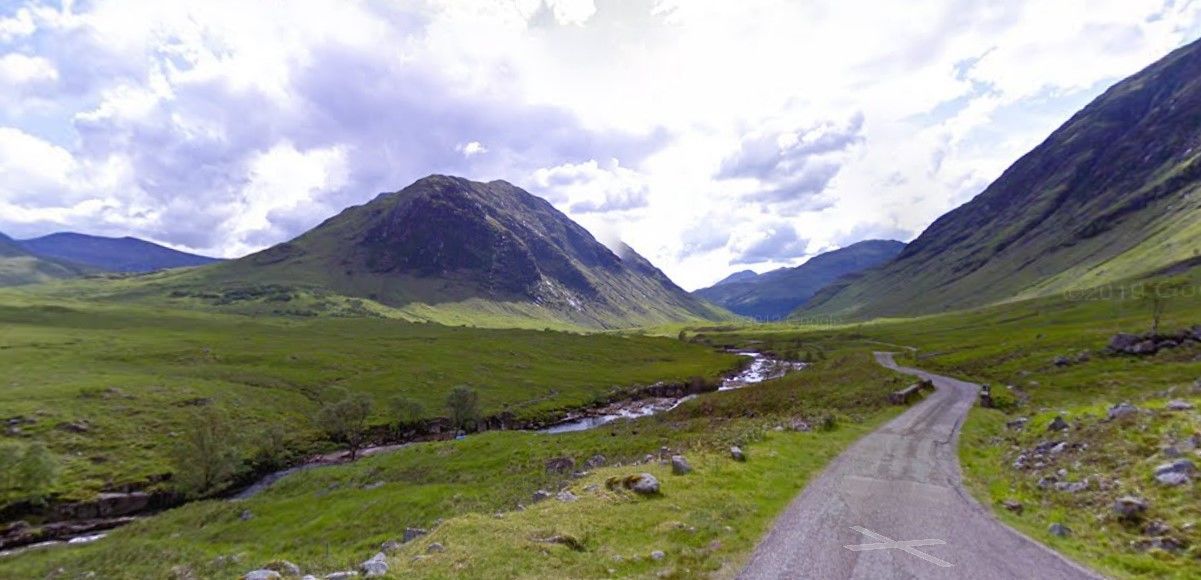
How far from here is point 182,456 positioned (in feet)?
232

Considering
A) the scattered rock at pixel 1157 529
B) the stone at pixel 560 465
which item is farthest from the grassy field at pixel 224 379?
the scattered rock at pixel 1157 529

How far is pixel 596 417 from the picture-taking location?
116438mm

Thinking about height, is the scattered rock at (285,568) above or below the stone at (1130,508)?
below

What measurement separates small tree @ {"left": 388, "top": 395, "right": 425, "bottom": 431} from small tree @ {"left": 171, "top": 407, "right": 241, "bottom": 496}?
3058 cm

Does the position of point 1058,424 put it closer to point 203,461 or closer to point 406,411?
point 203,461

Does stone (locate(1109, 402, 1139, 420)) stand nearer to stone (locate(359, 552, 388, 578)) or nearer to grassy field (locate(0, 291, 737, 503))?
stone (locate(359, 552, 388, 578))

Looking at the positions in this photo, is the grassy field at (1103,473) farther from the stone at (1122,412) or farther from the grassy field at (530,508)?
the grassy field at (530,508)

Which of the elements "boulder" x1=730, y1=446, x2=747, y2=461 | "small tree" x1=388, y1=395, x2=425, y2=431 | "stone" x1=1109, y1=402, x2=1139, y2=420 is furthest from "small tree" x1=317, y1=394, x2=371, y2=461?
"stone" x1=1109, y1=402, x2=1139, y2=420

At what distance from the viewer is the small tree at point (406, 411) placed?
4085 inches

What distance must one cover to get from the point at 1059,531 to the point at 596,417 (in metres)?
100

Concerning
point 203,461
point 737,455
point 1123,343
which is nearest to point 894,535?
point 737,455

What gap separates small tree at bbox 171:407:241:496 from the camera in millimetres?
68688

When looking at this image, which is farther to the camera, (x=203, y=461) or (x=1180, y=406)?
(x=203, y=461)

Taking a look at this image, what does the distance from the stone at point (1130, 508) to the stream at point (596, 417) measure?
69.7 m
